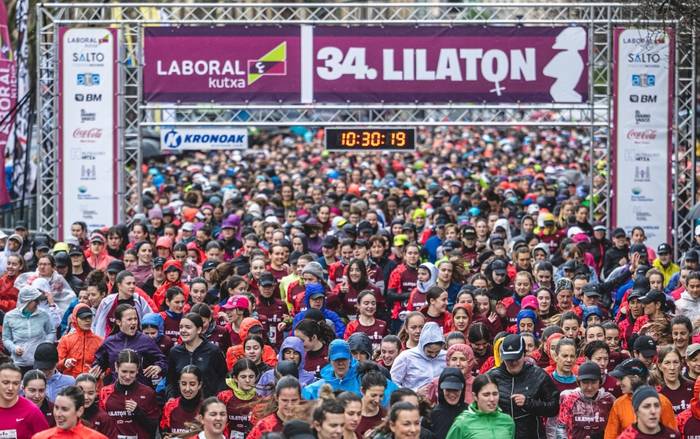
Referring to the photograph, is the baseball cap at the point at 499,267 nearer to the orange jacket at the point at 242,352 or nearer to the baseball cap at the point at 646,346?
the orange jacket at the point at 242,352

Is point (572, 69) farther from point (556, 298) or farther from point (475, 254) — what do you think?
point (556, 298)

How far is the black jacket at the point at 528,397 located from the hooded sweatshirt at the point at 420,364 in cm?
121

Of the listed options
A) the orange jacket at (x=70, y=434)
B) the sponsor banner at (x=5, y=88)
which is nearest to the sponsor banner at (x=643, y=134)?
the sponsor banner at (x=5, y=88)

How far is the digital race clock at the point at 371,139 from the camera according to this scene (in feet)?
76.0

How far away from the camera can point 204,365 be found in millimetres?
12820

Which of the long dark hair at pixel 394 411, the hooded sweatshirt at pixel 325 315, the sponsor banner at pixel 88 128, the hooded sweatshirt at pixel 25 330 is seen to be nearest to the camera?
the long dark hair at pixel 394 411

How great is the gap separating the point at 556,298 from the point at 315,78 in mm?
8708

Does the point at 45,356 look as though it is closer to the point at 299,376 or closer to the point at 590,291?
the point at 299,376

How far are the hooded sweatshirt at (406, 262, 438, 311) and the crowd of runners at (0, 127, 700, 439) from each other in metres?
0.03

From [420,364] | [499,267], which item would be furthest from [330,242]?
[420,364]

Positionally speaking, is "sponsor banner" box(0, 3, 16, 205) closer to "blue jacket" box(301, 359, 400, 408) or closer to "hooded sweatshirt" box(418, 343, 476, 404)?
"blue jacket" box(301, 359, 400, 408)

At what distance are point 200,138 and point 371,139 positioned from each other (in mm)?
2566

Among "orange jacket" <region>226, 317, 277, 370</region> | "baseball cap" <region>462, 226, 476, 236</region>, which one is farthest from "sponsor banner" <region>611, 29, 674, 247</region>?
"orange jacket" <region>226, 317, 277, 370</region>

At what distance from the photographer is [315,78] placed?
23.3 m
